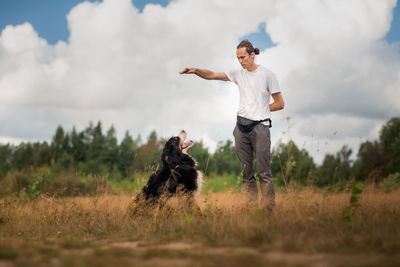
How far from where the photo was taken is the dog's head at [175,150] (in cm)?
492

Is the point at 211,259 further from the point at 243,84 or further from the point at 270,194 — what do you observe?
the point at 243,84

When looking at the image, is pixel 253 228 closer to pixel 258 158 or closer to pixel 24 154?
pixel 258 158

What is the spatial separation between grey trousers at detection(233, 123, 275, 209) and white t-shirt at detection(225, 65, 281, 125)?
0.60 feet

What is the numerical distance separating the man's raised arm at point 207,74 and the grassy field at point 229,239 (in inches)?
73.1

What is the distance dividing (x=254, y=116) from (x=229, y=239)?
1.70m

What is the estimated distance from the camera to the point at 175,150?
4.99m

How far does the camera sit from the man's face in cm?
416

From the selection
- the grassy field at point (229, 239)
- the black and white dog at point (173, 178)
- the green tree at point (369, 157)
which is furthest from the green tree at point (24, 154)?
the green tree at point (369, 157)

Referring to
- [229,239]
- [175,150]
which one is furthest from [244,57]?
[229,239]

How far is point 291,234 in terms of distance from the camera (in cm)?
292

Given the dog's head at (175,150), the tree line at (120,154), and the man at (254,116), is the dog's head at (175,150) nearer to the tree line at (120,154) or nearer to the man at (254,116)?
the man at (254,116)

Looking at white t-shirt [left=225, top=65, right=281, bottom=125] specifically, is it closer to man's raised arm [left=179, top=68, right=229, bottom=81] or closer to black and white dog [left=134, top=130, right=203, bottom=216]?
man's raised arm [left=179, top=68, right=229, bottom=81]

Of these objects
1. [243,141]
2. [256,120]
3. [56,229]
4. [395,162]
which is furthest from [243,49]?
[395,162]

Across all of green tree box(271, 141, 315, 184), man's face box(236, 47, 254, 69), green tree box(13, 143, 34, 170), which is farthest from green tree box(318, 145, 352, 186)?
green tree box(13, 143, 34, 170)
